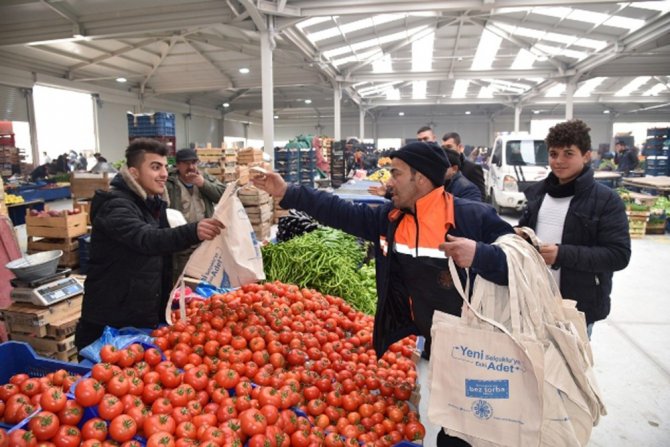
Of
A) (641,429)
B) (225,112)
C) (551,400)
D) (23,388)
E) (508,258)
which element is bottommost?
(641,429)

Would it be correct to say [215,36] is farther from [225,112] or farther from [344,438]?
[225,112]

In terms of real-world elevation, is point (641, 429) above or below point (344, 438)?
below

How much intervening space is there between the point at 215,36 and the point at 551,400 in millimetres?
12262

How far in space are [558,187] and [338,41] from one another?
1124 cm

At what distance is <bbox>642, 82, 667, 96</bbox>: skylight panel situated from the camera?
20.9 metres

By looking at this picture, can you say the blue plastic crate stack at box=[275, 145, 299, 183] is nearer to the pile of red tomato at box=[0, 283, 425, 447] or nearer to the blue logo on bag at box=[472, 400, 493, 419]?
the pile of red tomato at box=[0, 283, 425, 447]

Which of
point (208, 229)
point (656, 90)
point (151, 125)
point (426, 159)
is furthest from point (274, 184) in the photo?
point (656, 90)

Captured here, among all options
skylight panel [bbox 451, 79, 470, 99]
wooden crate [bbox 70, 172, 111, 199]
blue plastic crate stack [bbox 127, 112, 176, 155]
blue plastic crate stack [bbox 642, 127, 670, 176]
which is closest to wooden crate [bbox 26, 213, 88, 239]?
wooden crate [bbox 70, 172, 111, 199]

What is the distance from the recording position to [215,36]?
38.7 feet

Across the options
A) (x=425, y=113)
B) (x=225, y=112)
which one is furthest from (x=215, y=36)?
(x=425, y=113)

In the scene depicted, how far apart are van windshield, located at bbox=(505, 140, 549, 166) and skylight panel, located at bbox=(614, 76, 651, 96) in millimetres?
10507

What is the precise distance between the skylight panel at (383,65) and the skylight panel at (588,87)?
9.43 meters

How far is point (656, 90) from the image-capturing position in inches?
861

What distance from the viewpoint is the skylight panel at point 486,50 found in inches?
519
